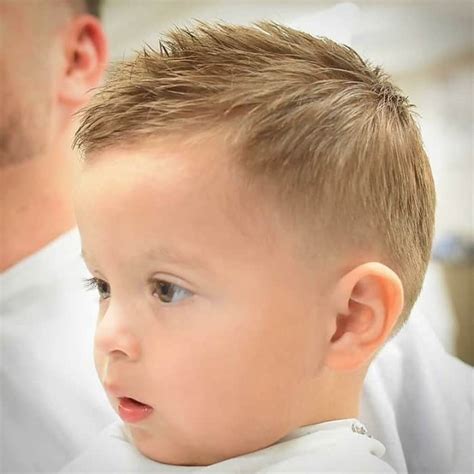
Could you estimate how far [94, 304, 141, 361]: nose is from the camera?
67 cm

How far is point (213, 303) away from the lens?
65 centimetres

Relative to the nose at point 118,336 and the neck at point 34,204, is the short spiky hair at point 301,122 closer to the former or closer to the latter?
the nose at point 118,336

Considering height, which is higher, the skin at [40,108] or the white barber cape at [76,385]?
the skin at [40,108]

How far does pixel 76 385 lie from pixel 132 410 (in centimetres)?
24

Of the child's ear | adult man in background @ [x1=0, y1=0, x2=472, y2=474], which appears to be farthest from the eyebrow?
adult man in background @ [x1=0, y1=0, x2=472, y2=474]

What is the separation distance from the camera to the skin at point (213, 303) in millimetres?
637

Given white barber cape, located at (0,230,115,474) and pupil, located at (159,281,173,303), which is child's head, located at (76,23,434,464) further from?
white barber cape, located at (0,230,115,474)

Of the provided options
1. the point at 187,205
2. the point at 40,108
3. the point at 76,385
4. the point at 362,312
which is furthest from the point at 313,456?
the point at 40,108

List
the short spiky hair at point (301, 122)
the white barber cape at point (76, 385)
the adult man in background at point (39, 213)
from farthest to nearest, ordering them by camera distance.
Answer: the adult man in background at point (39, 213) → the white barber cape at point (76, 385) → the short spiky hair at point (301, 122)

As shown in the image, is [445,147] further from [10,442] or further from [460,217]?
[10,442]

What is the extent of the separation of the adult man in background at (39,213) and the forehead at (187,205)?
33cm

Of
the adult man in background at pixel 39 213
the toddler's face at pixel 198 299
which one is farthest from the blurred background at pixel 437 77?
the toddler's face at pixel 198 299

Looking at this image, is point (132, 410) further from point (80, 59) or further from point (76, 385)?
point (80, 59)

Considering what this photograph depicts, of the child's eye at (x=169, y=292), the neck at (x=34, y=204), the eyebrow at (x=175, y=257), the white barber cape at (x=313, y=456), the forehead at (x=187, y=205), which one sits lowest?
the white barber cape at (x=313, y=456)
